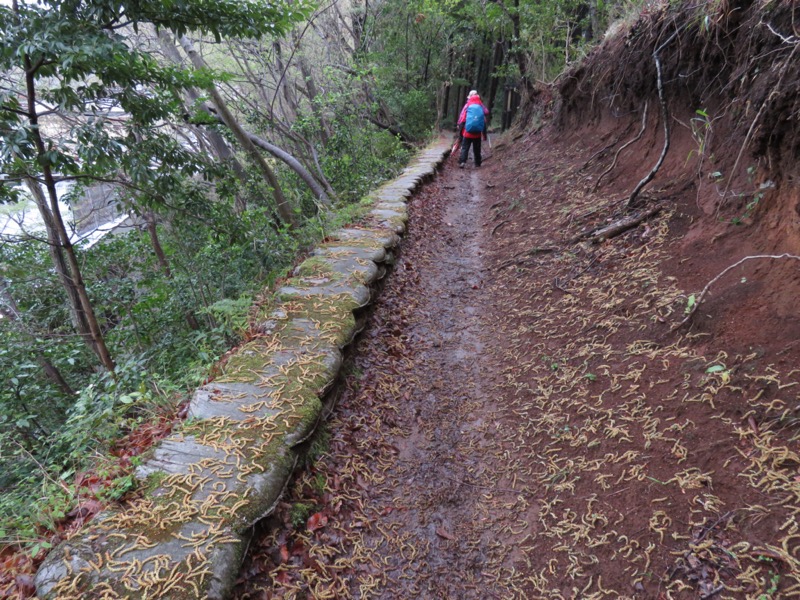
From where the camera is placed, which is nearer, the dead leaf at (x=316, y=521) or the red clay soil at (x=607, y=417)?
the red clay soil at (x=607, y=417)

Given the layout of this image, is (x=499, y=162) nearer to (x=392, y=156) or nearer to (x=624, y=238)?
(x=392, y=156)

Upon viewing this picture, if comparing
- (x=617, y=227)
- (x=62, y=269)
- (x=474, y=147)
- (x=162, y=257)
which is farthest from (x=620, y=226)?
(x=162, y=257)

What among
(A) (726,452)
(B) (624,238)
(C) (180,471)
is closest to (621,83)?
(B) (624,238)

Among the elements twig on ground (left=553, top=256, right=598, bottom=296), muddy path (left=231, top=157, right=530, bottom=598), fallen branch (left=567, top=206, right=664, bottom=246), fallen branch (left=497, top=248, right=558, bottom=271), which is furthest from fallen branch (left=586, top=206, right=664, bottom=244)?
muddy path (left=231, top=157, right=530, bottom=598)

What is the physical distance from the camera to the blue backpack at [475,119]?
10.6m

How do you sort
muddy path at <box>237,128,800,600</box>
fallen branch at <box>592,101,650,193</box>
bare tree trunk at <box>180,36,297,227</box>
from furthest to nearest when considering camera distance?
bare tree trunk at <box>180,36,297,227</box>, fallen branch at <box>592,101,650,193</box>, muddy path at <box>237,128,800,600</box>

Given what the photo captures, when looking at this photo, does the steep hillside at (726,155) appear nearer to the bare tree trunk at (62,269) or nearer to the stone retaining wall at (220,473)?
the stone retaining wall at (220,473)

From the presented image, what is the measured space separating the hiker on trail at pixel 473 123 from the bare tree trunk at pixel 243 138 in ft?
19.2

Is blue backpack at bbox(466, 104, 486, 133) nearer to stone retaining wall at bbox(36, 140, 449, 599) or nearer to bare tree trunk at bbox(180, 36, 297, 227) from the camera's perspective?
bare tree trunk at bbox(180, 36, 297, 227)

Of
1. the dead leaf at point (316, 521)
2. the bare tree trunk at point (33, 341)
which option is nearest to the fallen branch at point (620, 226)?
the dead leaf at point (316, 521)

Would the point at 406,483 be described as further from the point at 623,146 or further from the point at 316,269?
the point at 623,146

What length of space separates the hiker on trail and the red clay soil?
5.88 m

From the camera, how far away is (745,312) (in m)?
2.67

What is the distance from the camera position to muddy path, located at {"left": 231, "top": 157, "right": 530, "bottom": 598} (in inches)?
92.0
